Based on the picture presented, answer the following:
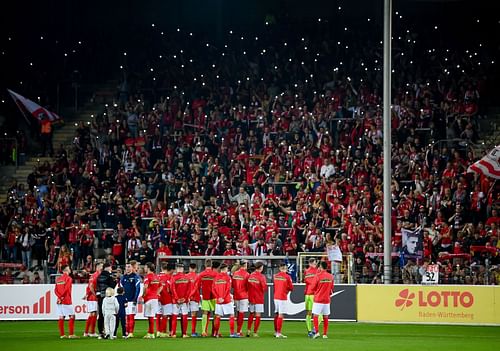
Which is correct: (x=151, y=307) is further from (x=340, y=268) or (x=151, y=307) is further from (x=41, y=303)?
(x=340, y=268)

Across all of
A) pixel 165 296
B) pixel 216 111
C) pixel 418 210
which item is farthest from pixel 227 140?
pixel 165 296

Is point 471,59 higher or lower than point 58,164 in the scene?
higher

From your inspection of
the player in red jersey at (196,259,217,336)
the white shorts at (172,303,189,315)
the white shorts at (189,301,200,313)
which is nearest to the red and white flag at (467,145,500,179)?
the player in red jersey at (196,259,217,336)

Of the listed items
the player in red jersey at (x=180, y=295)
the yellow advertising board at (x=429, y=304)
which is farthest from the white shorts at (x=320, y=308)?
the yellow advertising board at (x=429, y=304)

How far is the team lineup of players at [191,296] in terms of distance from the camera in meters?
27.3

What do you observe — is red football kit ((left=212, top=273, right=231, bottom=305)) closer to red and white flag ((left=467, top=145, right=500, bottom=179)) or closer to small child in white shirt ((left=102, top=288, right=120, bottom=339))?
small child in white shirt ((left=102, top=288, right=120, bottom=339))

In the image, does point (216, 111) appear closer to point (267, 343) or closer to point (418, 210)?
point (418, 210)

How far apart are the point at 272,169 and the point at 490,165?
9.04m

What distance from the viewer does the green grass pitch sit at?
24.9 m

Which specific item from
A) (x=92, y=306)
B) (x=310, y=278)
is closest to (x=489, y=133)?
(x=310, y=278)

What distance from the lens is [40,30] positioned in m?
52.2

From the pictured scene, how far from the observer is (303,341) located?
26438mm

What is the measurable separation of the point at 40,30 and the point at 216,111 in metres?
12.7

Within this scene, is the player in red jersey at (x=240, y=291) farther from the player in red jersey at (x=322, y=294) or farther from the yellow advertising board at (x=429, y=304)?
the yellow advertising board at (x=429, y=304)
